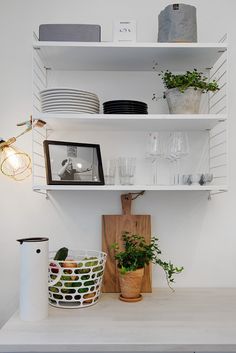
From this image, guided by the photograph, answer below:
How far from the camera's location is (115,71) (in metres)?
1.88

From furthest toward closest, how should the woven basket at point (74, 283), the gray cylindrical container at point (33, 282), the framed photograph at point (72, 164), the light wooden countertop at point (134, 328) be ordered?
the framed photograph at point (72, 164), the woven basket at point (74, 283), the gray cylindrical container at point (33, 282), the light wooden countertop at point (134, 328)

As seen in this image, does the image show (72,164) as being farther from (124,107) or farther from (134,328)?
(134,328)

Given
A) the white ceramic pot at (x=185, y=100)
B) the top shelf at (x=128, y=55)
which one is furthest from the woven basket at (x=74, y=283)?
the top shelf at (x=128, y=55)

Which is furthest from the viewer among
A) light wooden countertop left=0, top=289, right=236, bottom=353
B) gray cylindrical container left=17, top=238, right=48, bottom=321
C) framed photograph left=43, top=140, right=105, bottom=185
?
framed photograph left=43, top=140, right=105, bottom=185

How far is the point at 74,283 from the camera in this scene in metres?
1.53

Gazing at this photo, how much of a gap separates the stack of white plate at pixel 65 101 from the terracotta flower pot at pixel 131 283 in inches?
29.2

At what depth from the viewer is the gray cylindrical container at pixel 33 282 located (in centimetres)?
140

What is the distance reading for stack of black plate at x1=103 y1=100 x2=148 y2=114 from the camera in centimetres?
163

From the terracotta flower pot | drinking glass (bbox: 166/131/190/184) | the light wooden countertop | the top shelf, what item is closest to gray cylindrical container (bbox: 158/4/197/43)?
the top shelf

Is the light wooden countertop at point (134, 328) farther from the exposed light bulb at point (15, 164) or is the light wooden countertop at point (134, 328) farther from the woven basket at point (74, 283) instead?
the exposed light bulb at point (15, 164)

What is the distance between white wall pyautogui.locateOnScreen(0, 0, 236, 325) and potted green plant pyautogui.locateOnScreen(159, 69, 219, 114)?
1.08 ft

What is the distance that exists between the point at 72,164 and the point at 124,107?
36 centimetres

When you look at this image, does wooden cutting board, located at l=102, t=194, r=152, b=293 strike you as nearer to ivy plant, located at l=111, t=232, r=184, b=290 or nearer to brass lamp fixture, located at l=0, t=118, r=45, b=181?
ivy plant, located at l=111, t=232, r=184, b=290

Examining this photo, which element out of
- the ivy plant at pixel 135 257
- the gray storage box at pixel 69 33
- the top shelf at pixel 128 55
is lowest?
the ivy plant at pixel 135 257
